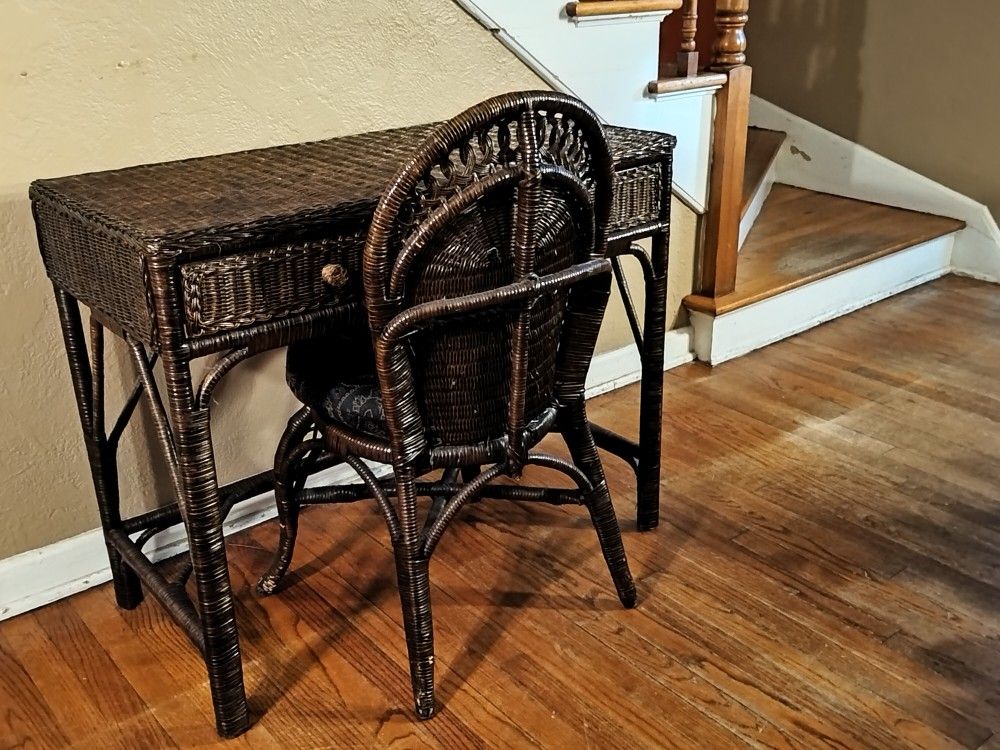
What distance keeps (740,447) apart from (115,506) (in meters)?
1.39

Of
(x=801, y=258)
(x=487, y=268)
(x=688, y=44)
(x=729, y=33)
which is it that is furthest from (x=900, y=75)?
(x=487, y=268)

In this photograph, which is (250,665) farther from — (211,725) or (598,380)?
(598,380)

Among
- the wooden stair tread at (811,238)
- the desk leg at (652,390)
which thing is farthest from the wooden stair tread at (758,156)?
the desk leg at (652,390)

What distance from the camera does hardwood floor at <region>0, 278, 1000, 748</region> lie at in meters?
1.52

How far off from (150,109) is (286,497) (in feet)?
2.37

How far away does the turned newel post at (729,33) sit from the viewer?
101 inches

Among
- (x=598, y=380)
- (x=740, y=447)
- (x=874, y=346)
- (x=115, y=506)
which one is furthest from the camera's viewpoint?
(x=874, y=346)

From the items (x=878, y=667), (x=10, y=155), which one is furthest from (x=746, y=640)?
(x=10, y=155)

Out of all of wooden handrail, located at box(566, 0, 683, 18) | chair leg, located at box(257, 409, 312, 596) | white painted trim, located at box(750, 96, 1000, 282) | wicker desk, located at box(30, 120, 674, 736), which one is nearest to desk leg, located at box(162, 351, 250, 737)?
wicker desk, located at box(30, 120, 674, 736)

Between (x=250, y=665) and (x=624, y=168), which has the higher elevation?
(x=624, y=168)

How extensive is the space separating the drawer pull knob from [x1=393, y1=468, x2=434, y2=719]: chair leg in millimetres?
282

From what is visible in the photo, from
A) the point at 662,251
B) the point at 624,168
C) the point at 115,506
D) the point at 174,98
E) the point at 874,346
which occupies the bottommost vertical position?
the point at 874,346

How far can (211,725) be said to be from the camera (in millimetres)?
1530

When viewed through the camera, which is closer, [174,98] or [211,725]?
[211,725]
